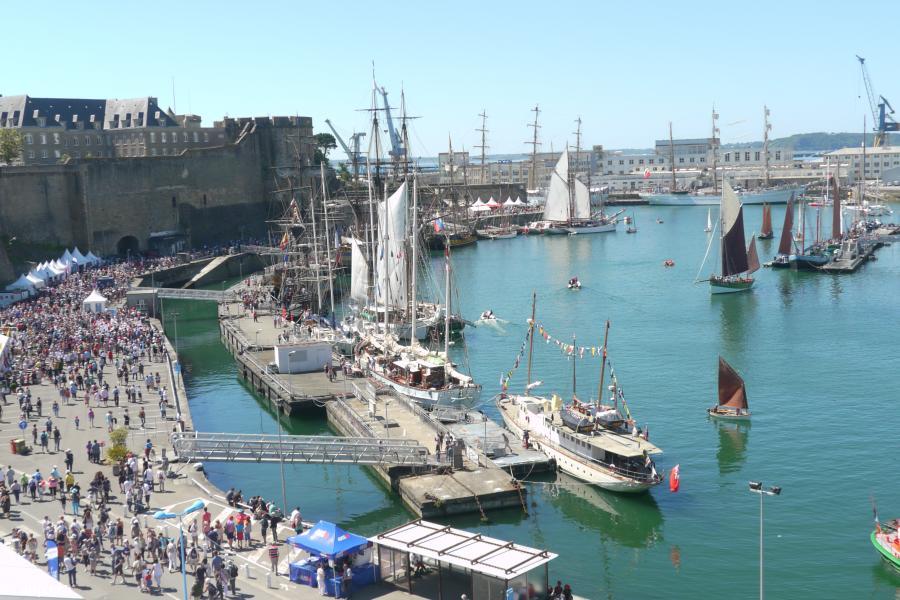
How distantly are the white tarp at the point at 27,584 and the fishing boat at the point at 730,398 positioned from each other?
27762 mm

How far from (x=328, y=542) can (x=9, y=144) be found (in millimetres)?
66426

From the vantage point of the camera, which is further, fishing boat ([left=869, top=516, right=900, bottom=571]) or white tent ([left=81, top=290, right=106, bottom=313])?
white tent ([left=81, top=290, right=106, bottom=313])

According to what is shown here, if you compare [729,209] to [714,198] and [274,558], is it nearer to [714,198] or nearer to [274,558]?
[274,558]

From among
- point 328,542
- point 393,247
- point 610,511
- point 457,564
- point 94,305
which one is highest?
point 393,247

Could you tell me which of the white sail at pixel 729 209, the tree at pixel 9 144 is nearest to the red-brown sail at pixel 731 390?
the white sail at pixel 729 209

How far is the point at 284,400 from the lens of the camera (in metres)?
42.6

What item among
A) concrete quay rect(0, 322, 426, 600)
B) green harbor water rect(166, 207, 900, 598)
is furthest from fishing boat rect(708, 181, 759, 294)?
concrete quay rect(0, 322, 426, 600)

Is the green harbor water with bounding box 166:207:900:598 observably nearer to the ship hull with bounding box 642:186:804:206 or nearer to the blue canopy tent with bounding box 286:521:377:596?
the blue canopy tent with bounding box 286:521:377:596

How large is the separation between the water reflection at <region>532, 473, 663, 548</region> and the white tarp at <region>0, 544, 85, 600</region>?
1587 centimetres

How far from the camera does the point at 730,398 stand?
4094 cm

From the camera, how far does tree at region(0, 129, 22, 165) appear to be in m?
79.1

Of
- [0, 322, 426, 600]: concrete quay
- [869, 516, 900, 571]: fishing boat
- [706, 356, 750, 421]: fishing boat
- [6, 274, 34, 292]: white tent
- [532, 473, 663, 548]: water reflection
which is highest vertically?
[6, 274, 34, 292]: white tent

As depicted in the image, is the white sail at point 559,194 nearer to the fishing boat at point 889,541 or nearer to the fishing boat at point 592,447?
the fishing boat at point 592,447

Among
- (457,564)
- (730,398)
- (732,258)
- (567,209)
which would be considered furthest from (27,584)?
(567,209)
